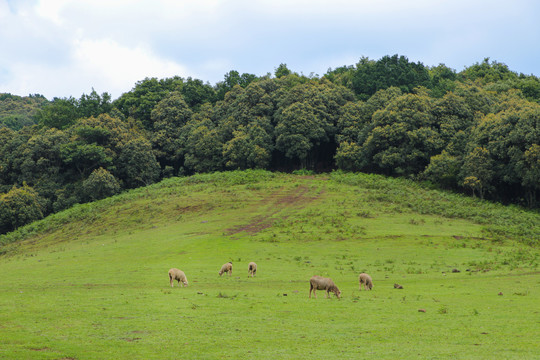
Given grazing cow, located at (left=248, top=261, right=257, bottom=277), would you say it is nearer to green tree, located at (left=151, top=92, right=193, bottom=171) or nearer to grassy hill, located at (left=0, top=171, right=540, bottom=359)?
grassy hill, located at (left=0, top=171, right=540, bottom=359)

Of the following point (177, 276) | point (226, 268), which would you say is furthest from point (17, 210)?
point (177, 276)

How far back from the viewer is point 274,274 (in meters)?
34.5

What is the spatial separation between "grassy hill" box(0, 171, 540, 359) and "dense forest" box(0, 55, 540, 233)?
669 centimetres

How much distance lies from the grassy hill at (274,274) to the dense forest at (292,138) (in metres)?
6.69

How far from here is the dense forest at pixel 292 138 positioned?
69375 mm

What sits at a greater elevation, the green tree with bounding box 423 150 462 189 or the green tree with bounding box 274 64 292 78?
the green tree with bounding box 274 64 292 78

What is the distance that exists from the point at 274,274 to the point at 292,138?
176 feet

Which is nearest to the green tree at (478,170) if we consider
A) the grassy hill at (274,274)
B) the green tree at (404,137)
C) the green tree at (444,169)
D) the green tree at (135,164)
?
the green tree at (444,169)

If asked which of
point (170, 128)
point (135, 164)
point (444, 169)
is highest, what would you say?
point (170, 128)

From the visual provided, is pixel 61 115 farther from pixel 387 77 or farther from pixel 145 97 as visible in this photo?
pixel 387 77

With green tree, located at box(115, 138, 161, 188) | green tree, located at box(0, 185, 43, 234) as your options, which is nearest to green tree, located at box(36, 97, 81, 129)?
green tree, located at box(115, 138, 161, 188)

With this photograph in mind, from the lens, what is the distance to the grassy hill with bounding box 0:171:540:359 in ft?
55.8

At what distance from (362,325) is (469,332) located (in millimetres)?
3795

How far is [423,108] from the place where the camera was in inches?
3152
